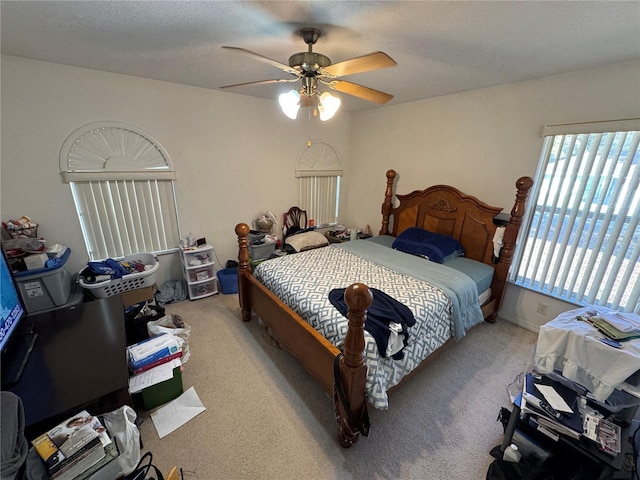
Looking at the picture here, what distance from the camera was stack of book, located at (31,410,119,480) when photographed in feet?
3.03

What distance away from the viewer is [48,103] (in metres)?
2.12

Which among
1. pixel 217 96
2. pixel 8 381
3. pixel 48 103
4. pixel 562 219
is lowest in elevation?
pixel 8 381

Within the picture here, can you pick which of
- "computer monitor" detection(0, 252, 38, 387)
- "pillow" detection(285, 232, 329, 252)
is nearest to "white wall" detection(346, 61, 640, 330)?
"pillow" detection(285, 232, 329, 252)

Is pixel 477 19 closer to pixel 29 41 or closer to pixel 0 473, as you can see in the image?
pixel 0 473

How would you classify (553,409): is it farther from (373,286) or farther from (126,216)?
(126,216)

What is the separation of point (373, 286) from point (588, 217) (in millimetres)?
1915

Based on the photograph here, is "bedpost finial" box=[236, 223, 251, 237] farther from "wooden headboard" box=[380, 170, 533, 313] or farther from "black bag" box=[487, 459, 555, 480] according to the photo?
"black bag" box=[487, 459, 555, 480]

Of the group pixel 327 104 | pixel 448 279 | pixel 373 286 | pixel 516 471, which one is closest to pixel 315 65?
pixel 327 104

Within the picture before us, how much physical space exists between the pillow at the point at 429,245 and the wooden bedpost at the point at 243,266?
1688 millimetres

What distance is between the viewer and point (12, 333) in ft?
4.28

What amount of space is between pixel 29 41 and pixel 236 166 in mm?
1769

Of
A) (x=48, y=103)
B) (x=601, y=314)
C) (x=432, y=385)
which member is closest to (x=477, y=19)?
(x=601, y=314)

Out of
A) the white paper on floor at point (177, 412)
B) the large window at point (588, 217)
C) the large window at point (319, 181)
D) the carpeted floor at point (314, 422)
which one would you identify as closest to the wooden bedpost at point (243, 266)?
the carpeted floor at point (314, 422)

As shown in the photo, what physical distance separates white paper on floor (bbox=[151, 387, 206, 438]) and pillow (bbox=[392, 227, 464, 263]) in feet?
7.68
